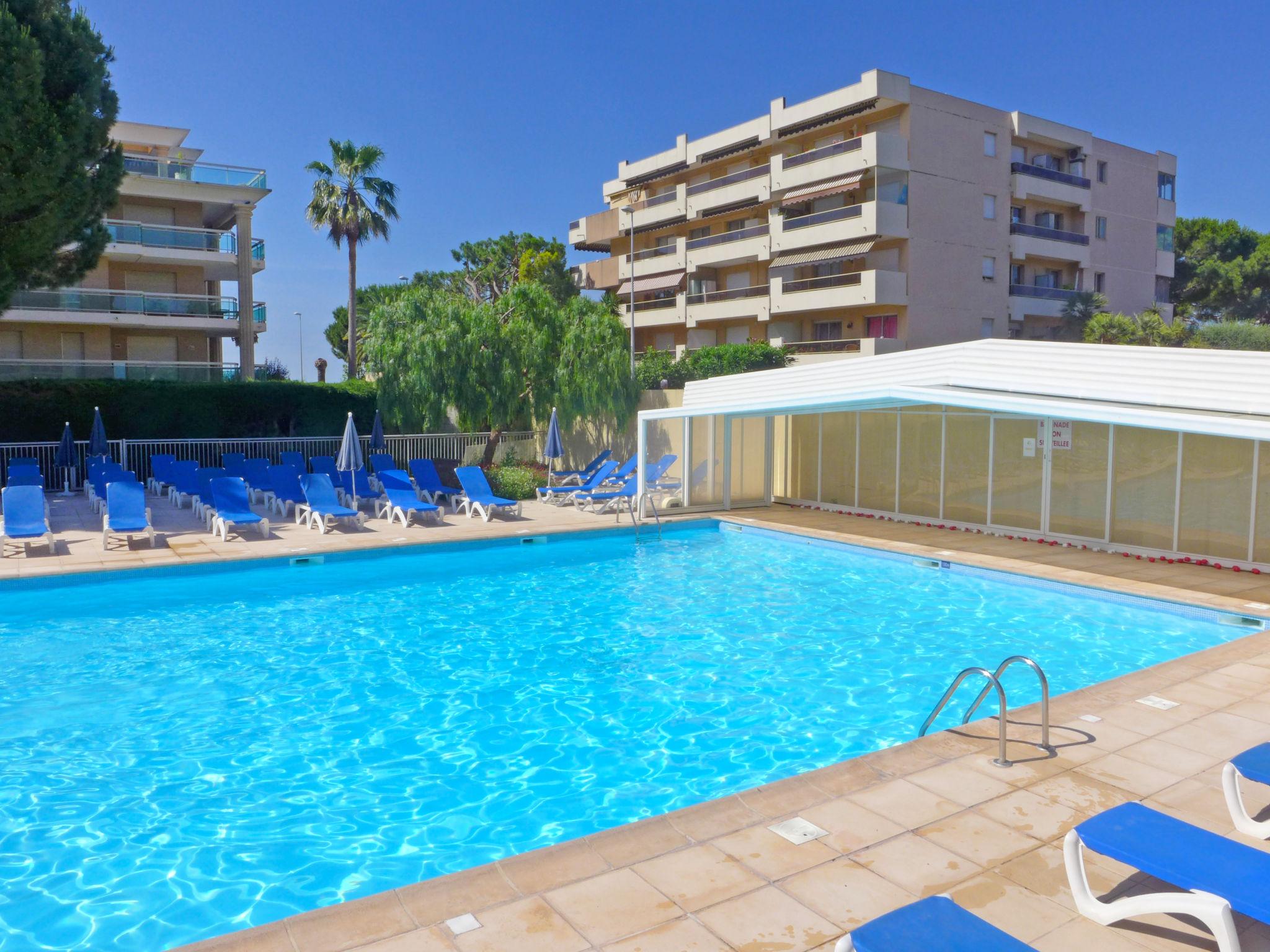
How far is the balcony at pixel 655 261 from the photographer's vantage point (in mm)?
42156

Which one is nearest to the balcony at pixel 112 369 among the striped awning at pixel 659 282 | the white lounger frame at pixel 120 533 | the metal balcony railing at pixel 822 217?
the white lounger frame at pixel 120 533

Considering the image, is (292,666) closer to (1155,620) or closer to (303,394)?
(1155,620)

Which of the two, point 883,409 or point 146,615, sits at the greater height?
point 883,409

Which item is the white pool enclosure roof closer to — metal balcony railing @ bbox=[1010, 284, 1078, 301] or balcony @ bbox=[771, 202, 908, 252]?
balcony @ bbox=[771, 202, 908, 252]

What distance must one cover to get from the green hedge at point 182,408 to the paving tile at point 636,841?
2101cm

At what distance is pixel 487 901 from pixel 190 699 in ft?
16.5

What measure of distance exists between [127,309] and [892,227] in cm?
2676

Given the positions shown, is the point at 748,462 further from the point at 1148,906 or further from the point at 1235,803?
the point at 1148,906

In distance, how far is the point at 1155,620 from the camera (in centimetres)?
997

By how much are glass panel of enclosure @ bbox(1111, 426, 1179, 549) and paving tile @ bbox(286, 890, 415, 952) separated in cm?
1243

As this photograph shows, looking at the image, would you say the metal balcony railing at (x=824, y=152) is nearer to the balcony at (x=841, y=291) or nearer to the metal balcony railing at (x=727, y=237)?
the metal balcony railing at (x=727, y=237)

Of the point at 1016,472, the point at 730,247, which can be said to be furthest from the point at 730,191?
the point at 1016,472

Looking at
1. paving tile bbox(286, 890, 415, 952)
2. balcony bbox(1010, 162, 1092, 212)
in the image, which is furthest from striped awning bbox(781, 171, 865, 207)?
paving tile bbox(286, 890, 415, 952)

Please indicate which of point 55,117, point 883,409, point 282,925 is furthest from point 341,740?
point 55,117
